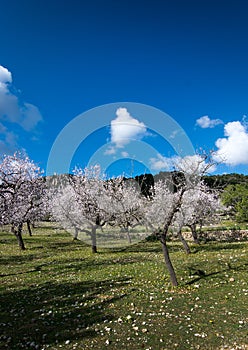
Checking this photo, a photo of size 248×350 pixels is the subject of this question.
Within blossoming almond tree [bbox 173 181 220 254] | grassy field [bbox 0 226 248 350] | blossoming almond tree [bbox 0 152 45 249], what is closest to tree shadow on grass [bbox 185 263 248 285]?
grassy field [bbox 0 226 248 350]

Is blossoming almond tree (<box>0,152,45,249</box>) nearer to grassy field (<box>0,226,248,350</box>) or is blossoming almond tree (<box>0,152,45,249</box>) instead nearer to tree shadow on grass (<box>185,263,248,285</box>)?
grassy field (<box>0,226,248,350</box>)

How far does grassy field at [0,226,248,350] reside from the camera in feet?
27.8

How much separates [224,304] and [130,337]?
4.69 m

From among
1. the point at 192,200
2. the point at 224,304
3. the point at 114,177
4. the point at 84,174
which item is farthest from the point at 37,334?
the point at 114,177

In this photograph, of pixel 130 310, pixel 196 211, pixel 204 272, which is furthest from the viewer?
pixel 196 211

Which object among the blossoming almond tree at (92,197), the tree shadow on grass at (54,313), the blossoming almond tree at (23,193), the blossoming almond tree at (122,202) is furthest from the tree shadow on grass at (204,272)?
the blossoming almond tree at (23,193)

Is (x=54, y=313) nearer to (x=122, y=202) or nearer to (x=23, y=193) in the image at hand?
(x=122, y=202)

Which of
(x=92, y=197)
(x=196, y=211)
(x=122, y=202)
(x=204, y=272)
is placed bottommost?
(x=204, y=272)

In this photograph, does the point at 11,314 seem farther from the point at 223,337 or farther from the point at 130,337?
the point at 223,337

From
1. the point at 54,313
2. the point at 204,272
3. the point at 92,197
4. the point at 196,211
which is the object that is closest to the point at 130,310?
the point at 54,313

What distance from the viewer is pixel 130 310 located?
1089 cm

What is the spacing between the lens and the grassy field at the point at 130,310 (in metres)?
8.46

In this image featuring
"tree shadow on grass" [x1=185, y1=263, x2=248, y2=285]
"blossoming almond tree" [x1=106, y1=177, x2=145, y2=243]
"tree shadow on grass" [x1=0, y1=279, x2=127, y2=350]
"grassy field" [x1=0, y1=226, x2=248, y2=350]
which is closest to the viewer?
"grassy field" [x1=0, y1=226, x2=248, y2=350]

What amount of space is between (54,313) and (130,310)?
3436 mm
